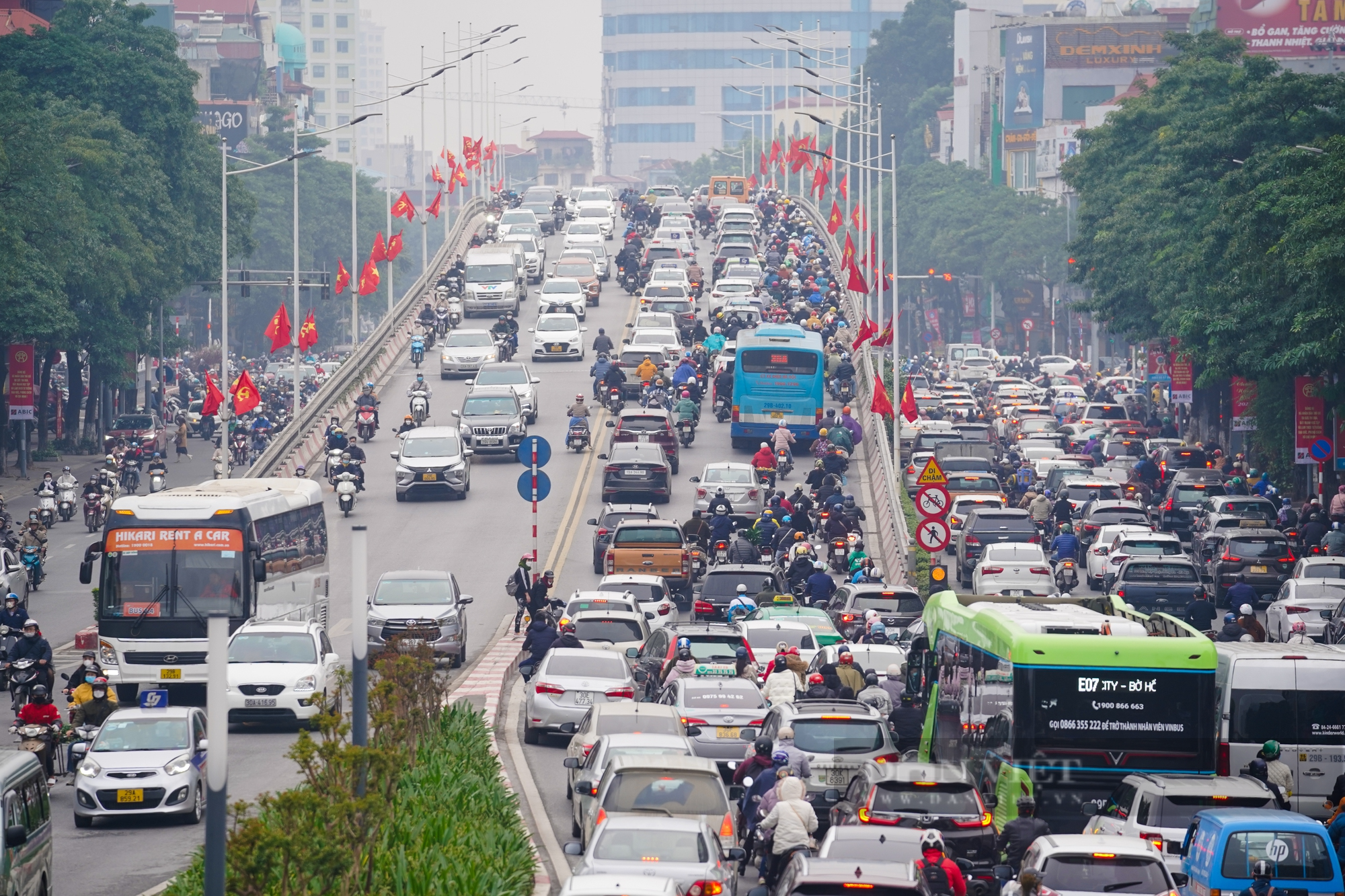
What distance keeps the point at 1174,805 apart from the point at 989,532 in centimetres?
2491

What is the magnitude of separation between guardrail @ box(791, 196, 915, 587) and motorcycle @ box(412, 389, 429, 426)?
11966mm

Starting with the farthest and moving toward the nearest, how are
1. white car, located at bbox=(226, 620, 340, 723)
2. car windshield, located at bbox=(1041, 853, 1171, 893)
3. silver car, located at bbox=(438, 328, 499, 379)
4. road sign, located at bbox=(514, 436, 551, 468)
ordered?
silver car, located at bbox=(438, 328, 499, 379) < road sign, located at bbox=(514, 436, 551, 468) < white car, located at bbox=(226, 620, 340, 723) < car windshield, located at bbox=(1041, 853, 1171, 893)

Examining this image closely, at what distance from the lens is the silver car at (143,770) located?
868 inches

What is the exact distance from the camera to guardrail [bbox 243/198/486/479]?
174 ft

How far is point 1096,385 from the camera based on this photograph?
270 feet

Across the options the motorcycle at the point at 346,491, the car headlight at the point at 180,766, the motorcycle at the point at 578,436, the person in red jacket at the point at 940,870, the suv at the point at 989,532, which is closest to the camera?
the person in red jacket at the point at 940,870

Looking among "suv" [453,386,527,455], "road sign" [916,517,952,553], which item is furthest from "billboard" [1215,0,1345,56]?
"road sign" [916,517,952,553]

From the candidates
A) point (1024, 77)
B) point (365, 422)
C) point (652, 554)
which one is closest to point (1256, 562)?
point (652, 554)

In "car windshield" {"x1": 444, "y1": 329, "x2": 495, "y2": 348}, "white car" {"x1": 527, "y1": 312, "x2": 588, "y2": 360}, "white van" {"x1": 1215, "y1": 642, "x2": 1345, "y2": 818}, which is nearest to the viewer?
"white van" {"x1": 1215, "y1": 642, "x2": 1345, "y2": 818}

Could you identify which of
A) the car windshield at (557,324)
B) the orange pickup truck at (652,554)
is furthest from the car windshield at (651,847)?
the car windshield at (557,324)

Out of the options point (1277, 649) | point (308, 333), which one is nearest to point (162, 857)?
point (1277, 649)

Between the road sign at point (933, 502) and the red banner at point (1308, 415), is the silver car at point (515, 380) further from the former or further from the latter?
the road sign at point (933, 502)

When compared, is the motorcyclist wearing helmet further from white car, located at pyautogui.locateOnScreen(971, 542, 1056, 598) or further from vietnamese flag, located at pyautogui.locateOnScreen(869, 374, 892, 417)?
vietnamese flag, located at pyautogui.locateOnScreen(869, 374, 892, 417)

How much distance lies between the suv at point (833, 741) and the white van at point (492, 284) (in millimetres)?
54124
